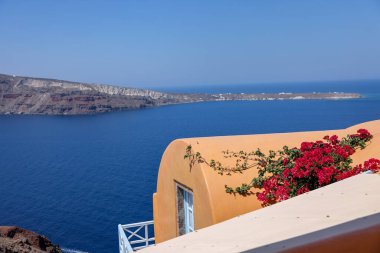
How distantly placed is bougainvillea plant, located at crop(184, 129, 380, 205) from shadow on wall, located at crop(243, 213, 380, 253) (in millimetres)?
3012

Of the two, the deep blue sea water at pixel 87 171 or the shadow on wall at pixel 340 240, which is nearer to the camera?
the shadow on wall at pixel 340 240

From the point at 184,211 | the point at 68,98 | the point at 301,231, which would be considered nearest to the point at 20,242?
the point at 184,211

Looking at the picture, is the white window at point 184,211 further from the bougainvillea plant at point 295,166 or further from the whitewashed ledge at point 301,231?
the whitewashed ledge at point 301,231

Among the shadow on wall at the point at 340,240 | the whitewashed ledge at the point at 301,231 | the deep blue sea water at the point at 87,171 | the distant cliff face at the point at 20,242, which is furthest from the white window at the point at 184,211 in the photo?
the deep blue sea water at the point at 87,171

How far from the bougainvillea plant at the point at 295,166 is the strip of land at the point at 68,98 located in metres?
117

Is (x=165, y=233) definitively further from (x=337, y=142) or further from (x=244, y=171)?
(x=337, y=142)

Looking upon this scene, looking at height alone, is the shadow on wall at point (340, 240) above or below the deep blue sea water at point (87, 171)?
above

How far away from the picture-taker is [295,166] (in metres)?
5.70

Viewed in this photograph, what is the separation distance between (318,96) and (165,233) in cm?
15248

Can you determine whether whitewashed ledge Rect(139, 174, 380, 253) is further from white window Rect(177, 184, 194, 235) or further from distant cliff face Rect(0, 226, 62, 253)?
distant cliff face Rect(0, 226, 62, 253)

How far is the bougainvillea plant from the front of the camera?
5.45 meters

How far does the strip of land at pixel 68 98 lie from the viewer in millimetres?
121438

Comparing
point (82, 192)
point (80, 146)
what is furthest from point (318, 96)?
point (82, 192)

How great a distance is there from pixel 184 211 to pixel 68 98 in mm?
123859
